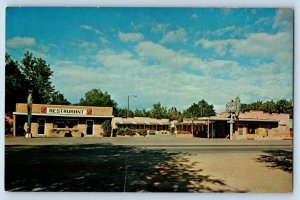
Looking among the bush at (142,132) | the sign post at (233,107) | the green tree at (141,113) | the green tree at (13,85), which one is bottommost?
the bush at (142,132)

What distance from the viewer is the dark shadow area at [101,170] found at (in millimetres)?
5363

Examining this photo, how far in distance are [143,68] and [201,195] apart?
2445mm

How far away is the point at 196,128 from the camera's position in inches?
272

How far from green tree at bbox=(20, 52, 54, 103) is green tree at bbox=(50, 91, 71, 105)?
0.06 meters

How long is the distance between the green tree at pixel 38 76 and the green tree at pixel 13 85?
11 centimetres

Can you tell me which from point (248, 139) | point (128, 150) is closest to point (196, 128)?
point (248, 139)

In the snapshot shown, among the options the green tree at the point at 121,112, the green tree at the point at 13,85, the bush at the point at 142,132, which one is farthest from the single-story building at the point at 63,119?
the bush at the point at 142,132

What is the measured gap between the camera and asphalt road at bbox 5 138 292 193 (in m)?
5.39

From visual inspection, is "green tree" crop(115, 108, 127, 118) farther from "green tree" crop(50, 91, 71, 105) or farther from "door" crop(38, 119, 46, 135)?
"door" crop(38, 119, 46, 135)

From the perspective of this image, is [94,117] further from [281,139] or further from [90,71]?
[281,139]

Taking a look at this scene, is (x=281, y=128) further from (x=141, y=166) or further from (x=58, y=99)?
(x=58, y=99)

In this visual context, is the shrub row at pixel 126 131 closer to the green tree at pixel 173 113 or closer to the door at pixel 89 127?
the door at pixel 89 127

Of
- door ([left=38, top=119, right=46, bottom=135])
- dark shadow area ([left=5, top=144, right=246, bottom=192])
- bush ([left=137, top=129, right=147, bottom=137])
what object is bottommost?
dark shadow area ([left=5, top=144, right=246, bottom=192])

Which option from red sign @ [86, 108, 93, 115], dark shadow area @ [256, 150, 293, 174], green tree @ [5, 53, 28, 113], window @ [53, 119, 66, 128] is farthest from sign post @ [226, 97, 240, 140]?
green tree @ [5, 53, 28, 113]
